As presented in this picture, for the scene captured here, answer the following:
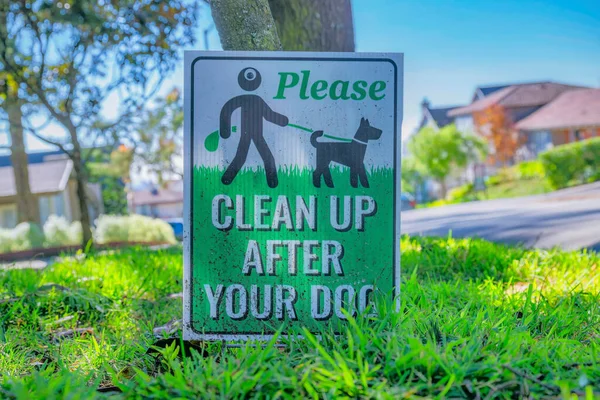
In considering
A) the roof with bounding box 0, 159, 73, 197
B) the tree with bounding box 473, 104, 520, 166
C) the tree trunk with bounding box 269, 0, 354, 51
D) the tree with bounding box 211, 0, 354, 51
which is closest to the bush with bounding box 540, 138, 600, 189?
the tree with bounding box 473, 104, 520, 166

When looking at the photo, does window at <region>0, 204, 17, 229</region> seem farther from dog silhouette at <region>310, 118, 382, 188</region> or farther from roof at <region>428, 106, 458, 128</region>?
roof at <region>428, 106, 458, 128</region>

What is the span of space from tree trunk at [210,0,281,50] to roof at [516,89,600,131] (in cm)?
4062

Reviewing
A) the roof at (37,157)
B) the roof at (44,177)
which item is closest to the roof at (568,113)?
the roof at (44,177)

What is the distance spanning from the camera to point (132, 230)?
1761 centimetres

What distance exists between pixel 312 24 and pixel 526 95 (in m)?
47.7

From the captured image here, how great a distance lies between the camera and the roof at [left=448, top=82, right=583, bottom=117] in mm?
48594

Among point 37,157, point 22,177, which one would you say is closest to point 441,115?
point 37,157

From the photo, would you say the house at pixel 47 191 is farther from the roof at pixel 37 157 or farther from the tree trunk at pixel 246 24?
the tree trunk at pixel 246 24

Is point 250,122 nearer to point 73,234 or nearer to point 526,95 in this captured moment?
point 73,234

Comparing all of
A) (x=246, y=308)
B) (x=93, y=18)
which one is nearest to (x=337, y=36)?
(x=246, y=308)

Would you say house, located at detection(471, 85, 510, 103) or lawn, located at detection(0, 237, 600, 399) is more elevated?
house, located at detection(471, 85, 510, 103)

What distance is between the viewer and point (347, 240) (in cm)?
264

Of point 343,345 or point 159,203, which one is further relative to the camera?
point 159,203

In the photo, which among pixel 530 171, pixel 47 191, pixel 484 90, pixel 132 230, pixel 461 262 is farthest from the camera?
pixel 484 90
